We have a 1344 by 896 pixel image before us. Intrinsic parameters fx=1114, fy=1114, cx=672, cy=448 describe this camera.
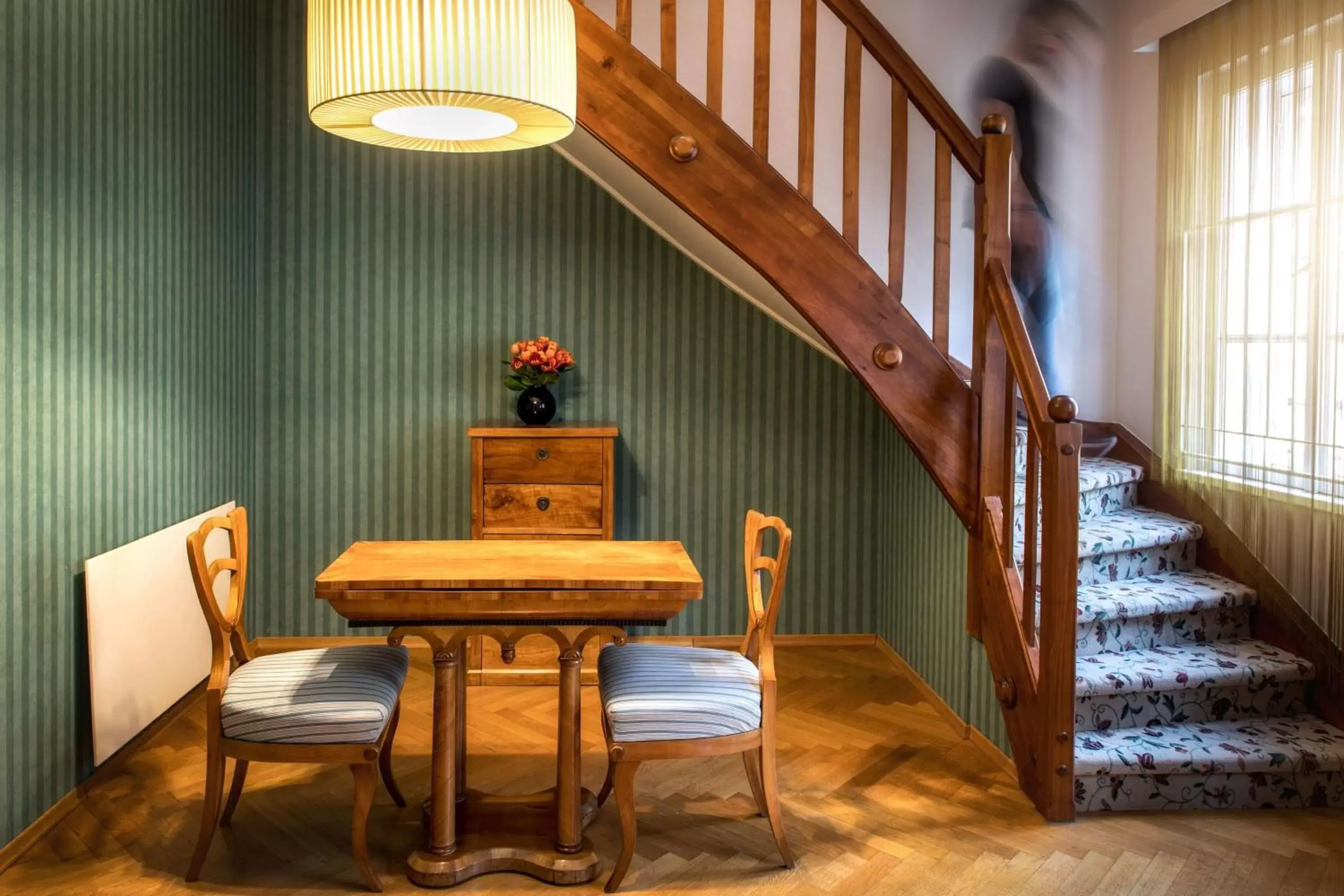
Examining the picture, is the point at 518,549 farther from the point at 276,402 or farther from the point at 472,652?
the point at 276,402

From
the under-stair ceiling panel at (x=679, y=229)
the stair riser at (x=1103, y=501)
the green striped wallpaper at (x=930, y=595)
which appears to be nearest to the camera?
the green striped wallpaper at (x=930, y=595)

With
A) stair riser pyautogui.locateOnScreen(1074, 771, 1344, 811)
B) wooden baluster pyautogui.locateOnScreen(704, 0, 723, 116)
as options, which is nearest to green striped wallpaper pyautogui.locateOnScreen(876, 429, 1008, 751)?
stair riser pyautogui.locateOnScreen(1074, 771, 1344, 811)

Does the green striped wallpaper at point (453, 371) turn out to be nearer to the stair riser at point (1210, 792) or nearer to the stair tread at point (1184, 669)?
the stair tread at point (1184, 669)

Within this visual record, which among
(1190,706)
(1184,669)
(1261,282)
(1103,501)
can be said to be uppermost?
(1261,282)

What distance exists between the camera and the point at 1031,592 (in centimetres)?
307

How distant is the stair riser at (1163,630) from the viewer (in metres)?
3.40

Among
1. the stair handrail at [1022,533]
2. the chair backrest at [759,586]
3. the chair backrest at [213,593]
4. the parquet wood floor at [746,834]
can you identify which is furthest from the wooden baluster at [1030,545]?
the chair backrest at [213,593]

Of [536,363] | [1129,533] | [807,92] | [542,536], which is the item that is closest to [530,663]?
[542,536]

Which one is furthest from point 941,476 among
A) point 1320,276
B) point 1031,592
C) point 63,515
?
point 63,515

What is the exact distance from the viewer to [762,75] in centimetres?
327

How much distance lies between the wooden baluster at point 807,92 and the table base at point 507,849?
74.3 inches

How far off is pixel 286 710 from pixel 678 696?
0.88 m

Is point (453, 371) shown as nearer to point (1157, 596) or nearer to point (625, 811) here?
point (625, 811)

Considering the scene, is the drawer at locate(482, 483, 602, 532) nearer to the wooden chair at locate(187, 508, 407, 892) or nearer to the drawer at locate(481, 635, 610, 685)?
the drawer at locate(481, 635, 610, 685)
